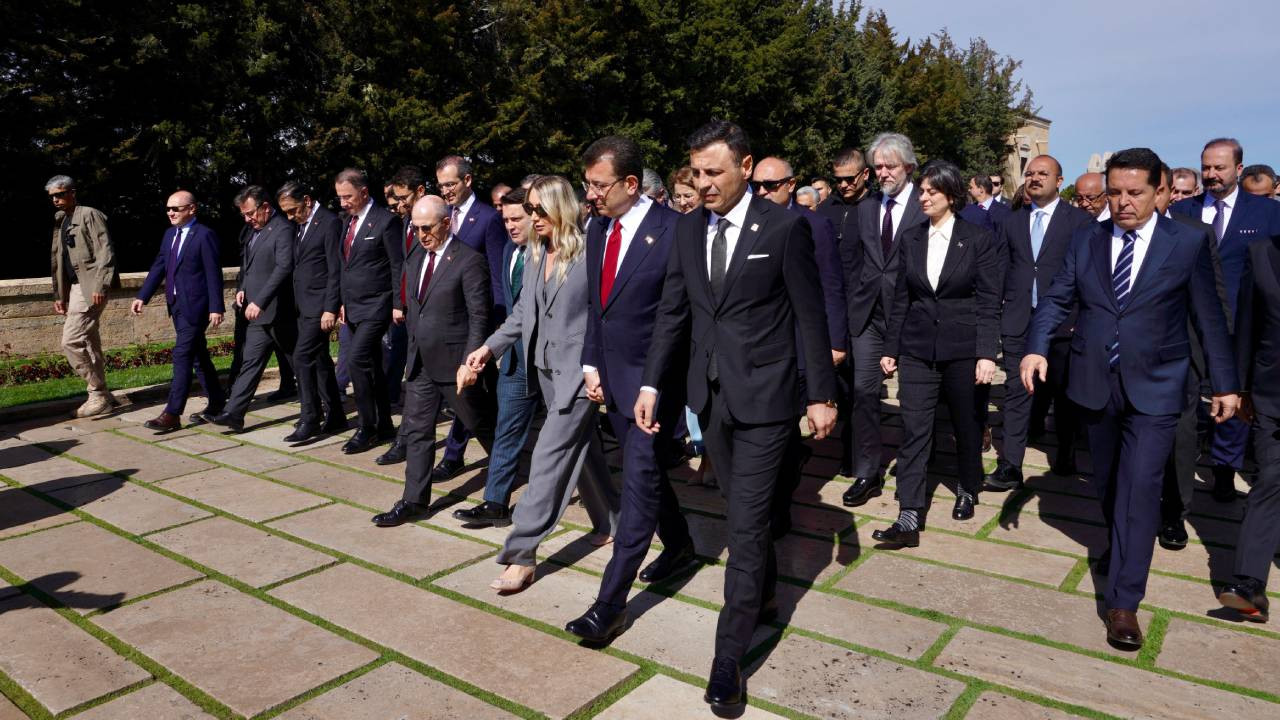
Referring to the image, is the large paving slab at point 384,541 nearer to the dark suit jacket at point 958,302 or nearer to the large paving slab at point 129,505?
the large paving slab at point 129,505

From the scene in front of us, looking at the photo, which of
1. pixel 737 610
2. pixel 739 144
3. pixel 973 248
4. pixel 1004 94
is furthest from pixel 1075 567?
pixel 1004 94

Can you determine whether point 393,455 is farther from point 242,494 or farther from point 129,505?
point 129,505

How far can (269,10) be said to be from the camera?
23.1 m

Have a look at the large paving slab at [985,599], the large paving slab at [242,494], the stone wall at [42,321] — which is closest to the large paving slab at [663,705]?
the large paving slab at [985,599]

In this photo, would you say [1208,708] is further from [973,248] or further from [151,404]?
[151,404]

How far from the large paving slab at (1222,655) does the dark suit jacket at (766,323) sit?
1.69m

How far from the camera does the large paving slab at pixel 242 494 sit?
548 cm

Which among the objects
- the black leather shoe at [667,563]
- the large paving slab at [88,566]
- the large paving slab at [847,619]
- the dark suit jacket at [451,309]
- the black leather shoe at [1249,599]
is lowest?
the large paving slab at [88,566]

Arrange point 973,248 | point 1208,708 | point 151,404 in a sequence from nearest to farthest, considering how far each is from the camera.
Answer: point 1208,708 < point 973,248 < point 151,404

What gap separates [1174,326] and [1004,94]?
55.1 meters

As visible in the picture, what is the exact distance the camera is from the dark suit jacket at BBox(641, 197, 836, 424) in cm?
330

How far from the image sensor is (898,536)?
4.70m

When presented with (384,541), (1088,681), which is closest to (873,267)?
(1088,681)

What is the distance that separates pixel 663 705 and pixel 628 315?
62.8 inches
